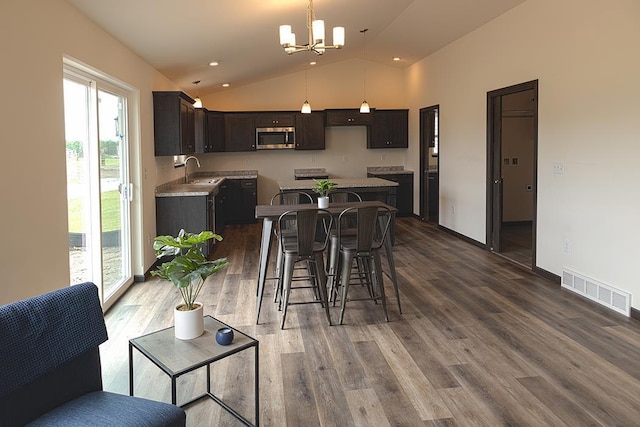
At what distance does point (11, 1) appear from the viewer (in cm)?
248

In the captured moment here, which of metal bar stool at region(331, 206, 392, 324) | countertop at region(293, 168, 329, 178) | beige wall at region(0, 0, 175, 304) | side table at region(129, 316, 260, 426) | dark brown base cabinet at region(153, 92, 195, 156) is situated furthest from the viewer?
countertop at region(293, 168, 329, 178)

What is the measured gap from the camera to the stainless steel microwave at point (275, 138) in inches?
373

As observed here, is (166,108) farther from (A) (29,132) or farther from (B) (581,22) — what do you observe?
(B) (581,22)

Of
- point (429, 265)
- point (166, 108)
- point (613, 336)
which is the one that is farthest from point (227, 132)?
point (613, 336)

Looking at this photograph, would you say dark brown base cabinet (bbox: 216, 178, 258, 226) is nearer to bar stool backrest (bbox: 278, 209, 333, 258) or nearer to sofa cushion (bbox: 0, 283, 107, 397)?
bar stool backrest (bbox: 278, 209, 333, 258)

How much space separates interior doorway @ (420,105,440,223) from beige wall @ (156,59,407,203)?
104cm

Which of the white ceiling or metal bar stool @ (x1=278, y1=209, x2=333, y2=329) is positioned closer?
metal bar stool @ (x1=278, y1=209, x2=333, y2=329)

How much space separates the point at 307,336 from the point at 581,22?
3.79 m

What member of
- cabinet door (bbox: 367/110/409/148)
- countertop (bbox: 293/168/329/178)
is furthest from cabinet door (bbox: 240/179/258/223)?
cabinet door (bbox: 367/110/409/148)

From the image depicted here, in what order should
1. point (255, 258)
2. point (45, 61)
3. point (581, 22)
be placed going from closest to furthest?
point (45, 61)
point (581, 22)
point (255, 258)

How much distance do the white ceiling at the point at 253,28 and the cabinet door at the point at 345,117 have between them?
1.06m

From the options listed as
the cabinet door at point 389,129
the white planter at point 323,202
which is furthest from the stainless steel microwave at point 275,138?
the white planter at point 323,202

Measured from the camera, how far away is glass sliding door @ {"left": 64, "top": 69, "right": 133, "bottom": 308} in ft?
11.8

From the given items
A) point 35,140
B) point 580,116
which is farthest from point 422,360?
point 580,116
